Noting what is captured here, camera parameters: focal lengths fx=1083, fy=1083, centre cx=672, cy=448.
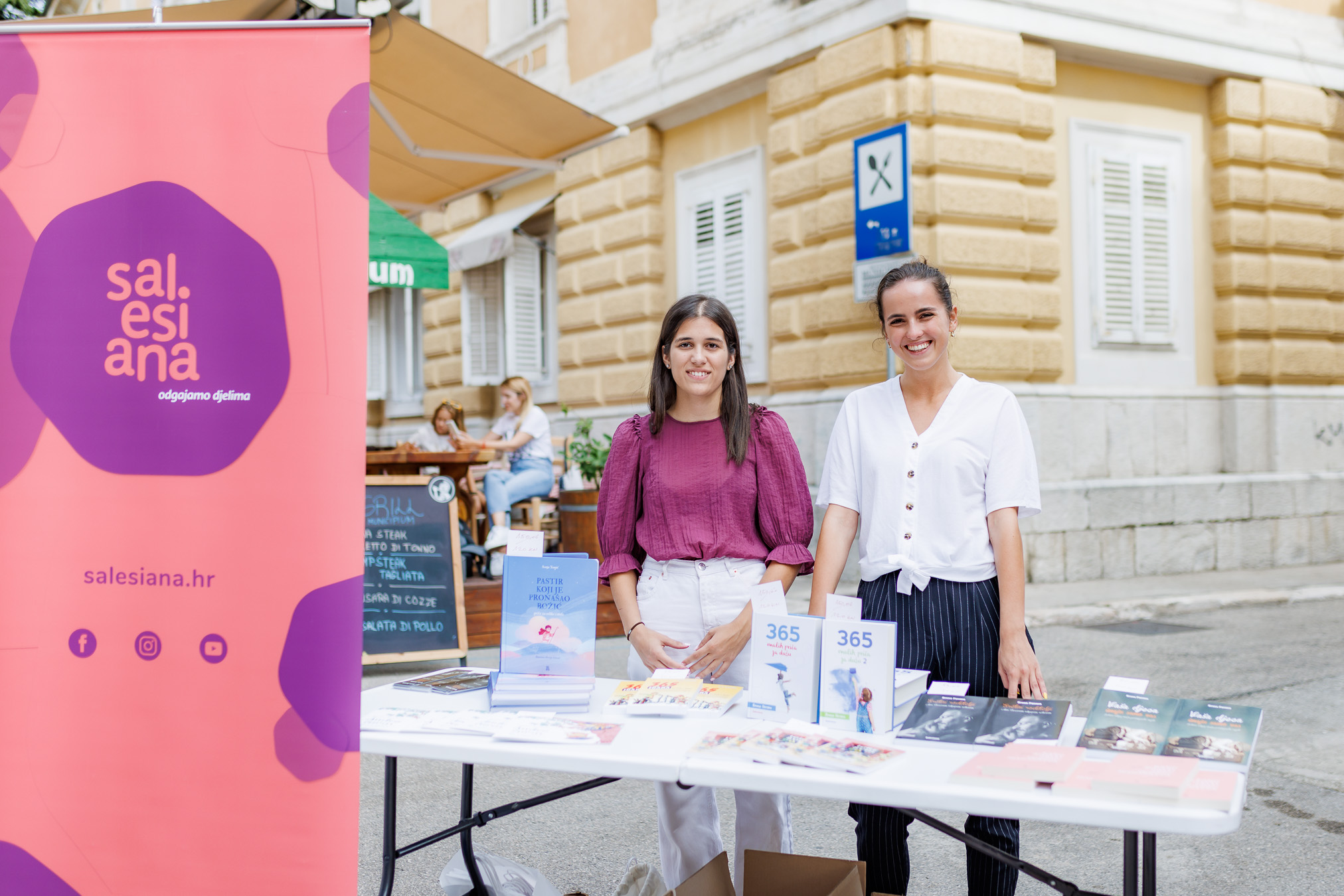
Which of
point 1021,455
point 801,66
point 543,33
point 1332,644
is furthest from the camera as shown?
point 543,33

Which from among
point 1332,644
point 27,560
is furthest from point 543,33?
point 27,560

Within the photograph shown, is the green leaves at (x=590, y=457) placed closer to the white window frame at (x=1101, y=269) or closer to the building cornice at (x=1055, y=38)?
the building cornice at (x=1055, y=38)

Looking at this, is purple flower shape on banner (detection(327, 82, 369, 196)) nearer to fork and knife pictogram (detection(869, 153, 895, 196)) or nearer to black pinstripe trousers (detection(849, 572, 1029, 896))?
black pinstripe trousers (detection(849, 572, 1029, 896))

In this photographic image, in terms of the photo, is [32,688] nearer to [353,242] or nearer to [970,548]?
[353,242]

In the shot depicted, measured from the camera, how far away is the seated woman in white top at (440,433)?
328 inches

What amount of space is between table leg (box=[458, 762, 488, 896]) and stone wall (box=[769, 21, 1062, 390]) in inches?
216

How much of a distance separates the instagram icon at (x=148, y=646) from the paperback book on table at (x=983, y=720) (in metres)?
1.23

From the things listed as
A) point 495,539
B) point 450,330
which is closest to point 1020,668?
point 495,539

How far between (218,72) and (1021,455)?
1677 millimetres

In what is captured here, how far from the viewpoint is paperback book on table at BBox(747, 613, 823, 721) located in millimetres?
2072

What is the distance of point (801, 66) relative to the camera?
866cm

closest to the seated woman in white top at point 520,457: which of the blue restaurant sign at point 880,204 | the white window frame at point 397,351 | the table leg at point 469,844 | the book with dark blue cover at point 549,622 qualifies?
the blue restaurant sign at point 880,204

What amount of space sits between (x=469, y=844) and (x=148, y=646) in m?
1.18

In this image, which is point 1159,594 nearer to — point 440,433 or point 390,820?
point 440,433
